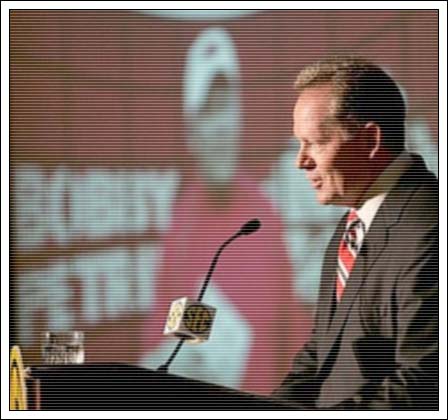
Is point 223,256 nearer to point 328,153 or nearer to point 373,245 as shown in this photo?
point 328,153

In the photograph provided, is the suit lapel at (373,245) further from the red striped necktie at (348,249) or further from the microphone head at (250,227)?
the microphone head at (250,227)

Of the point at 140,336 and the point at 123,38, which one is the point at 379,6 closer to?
the point at 123,38

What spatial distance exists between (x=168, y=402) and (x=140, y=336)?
1.21 metres

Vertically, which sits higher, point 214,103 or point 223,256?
point 214,103

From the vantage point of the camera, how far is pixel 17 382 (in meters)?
2.75

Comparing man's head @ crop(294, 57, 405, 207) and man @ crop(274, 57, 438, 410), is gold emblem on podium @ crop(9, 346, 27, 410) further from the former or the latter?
man's head @ crop(294, 57, 405, 207)

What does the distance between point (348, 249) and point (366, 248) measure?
0.41 ft

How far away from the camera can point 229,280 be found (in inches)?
144

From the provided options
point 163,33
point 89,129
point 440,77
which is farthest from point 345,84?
point 89,129

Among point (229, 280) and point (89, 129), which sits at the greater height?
point (89, 129)

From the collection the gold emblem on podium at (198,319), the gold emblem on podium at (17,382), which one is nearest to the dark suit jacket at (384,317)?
the gold emblem on podium at (198,319)

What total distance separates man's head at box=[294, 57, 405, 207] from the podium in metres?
0.86

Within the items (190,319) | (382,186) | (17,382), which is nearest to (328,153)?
(382,186)

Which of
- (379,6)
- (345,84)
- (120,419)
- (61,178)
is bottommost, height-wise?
(120,419)
